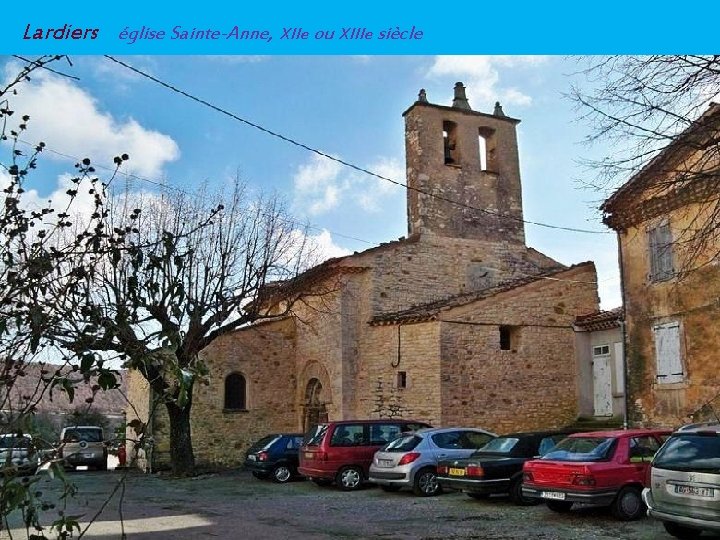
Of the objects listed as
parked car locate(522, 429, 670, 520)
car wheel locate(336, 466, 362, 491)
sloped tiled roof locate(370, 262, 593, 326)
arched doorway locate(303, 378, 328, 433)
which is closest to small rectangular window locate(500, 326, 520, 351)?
Result: sloped tiled roof locate(370, 262, 593, 326)

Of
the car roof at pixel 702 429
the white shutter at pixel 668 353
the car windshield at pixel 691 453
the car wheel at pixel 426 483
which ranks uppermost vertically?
the white shutter at pixel 668 353

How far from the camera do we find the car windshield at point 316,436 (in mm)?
15820

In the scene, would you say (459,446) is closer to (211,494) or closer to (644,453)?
(644,453)

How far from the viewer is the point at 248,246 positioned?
19438 millimetres

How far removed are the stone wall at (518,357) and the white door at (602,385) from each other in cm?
63

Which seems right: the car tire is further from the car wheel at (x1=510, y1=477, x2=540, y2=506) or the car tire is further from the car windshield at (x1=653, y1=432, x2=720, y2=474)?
the car windshield at (x1=653, y1=432, x2=720, y2=474)

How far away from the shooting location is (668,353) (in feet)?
48.6

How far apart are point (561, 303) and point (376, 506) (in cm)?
1076

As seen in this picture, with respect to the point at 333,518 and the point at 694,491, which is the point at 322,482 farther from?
the point at 694,491

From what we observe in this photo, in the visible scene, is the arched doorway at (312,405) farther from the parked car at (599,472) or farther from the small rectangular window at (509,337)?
the parked car at (599,472)

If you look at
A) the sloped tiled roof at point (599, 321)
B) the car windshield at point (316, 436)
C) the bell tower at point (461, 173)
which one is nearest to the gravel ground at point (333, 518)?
the car windshield at point (316, 436)

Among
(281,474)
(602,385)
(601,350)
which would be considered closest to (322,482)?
(281,474)

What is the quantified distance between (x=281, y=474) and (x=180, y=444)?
3177mm

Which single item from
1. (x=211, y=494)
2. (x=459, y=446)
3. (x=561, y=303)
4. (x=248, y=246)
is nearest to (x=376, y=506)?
(x=459, y=446)
